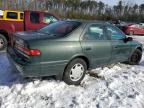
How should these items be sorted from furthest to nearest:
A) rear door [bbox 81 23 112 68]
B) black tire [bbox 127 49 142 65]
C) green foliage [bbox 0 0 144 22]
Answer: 1. green foliage [bbox 0 0 144 22]
2. black tire [bbox 127 49 142 65]
3. rear door [bbox 81 23 112 68]

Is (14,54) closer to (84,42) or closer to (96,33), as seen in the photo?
(84,42)

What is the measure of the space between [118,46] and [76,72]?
1.66m

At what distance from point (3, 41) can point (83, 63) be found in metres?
4.26

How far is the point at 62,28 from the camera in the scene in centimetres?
502

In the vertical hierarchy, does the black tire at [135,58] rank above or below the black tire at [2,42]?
below

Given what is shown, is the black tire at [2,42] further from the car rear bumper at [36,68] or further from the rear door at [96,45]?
the rear door at [96,45]

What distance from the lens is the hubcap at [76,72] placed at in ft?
15.7

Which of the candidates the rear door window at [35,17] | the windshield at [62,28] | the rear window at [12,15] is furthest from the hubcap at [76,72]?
the rear window at [12,15]

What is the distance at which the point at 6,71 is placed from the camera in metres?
5.48

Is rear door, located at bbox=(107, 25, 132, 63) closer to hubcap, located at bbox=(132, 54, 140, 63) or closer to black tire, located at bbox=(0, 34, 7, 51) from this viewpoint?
hubcap, located at bbox=(132, 54, 140, 63)

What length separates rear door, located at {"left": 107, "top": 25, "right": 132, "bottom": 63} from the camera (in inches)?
223

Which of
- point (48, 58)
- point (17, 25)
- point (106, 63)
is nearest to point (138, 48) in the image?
point (106, 63)

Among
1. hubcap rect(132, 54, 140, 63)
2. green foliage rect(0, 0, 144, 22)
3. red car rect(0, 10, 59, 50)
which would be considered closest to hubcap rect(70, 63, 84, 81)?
hubcap rect(132, 54, 140, 63)

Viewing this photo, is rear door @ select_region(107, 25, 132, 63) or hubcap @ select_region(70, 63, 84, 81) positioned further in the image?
rear door @ select_region(107, 25, 132, 63)
